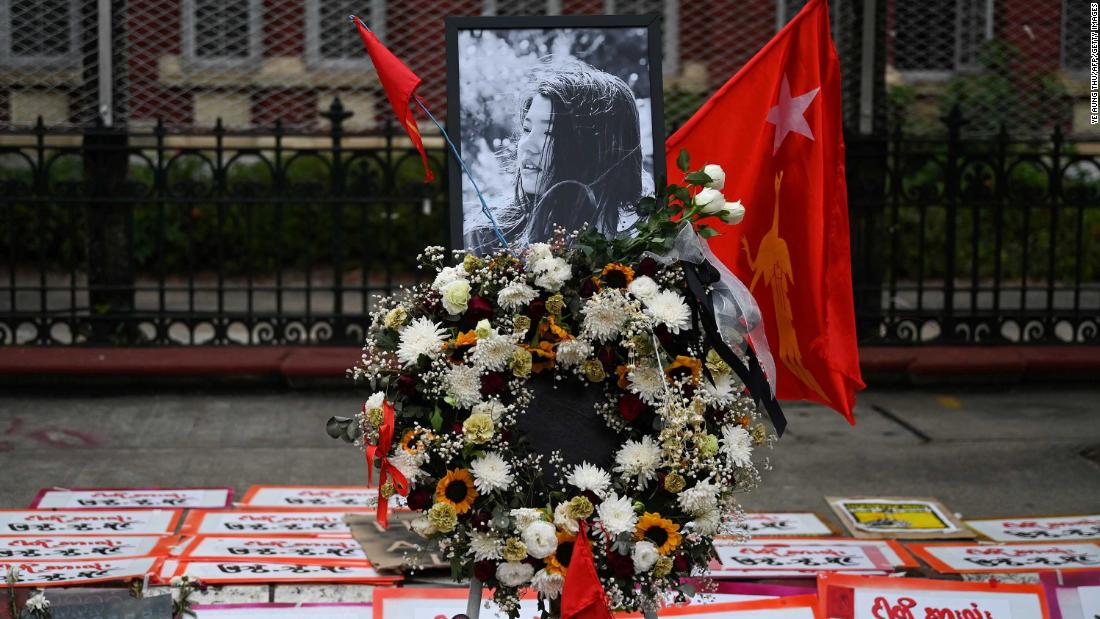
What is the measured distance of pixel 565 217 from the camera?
3584mm

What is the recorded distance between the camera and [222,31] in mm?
9047

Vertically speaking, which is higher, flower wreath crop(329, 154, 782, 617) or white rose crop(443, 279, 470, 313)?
white rose crop(443, 279, 470, 313)

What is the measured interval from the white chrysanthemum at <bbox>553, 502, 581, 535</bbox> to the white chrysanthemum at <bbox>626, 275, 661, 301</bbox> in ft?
1.76

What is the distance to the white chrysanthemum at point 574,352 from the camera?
307cm

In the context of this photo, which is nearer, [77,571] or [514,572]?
[514,572]

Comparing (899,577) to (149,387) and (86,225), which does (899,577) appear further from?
(86,225)

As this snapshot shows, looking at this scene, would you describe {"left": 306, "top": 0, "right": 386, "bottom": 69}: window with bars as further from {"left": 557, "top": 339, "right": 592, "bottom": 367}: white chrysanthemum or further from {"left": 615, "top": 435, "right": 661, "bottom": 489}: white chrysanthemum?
{"left": 615, "top": 435, "right": 661, "bottom": 489}: white chrysanthemum

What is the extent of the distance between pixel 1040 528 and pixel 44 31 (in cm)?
641

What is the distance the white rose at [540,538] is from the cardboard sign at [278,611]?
1.32 meters

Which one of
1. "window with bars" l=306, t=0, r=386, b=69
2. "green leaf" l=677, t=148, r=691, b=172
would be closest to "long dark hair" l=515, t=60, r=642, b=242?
"green leaf" l=677, t=148, r=691, b=172

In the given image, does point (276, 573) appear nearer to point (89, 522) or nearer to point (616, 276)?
point (89, 522)

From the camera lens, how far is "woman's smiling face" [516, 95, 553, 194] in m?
3.58

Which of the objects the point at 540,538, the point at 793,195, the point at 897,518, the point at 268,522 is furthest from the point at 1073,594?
the point at 268,522

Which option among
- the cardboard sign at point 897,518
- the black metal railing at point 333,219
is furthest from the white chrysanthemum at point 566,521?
the black metal railing at point 333,219
